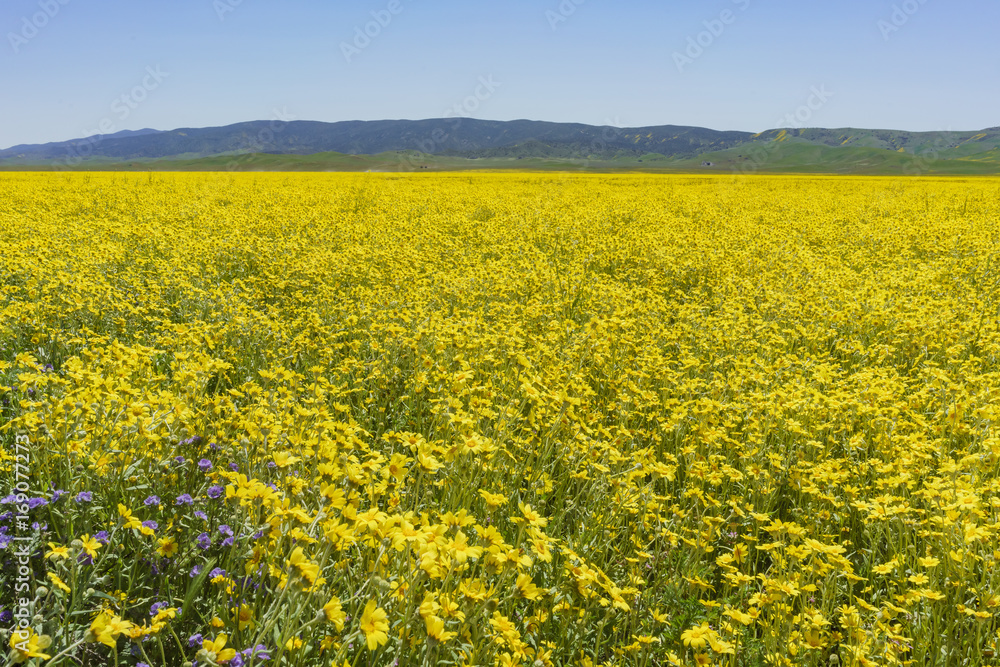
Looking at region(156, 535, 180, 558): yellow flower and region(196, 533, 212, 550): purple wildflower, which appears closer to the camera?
region(156, 535, 180, 558): yellow flower

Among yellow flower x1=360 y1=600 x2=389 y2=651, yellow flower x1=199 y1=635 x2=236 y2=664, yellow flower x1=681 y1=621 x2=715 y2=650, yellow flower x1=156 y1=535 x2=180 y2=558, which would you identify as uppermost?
yellow flower x1=360 y1=600 x2=389 y2=651

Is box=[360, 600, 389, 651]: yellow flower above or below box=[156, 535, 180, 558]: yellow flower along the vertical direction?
above

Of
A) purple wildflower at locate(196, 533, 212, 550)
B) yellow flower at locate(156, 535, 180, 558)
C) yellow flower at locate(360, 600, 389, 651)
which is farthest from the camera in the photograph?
purple wildflower at locate(196, 533, 212, 550)

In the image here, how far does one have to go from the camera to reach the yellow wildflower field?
6.75 ft

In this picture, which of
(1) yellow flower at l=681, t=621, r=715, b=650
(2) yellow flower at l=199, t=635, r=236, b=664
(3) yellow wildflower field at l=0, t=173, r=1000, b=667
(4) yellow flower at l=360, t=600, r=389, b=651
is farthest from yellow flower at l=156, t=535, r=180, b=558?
(1) yellow flower at l=681, t=621, r=715, b=650

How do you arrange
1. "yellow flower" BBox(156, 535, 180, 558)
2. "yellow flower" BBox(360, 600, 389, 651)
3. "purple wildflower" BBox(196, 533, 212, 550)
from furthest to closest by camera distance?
1. "purple wildflower" BBox(196, 533, 212, 550)
2. "yellow flower" BBox(156, 535, 180, 558)
3. "yellow flower" BBox(360, 600, 389, 651)

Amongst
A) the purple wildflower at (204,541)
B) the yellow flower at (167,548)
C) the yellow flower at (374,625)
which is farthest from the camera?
the purple wildflower at (204,541)

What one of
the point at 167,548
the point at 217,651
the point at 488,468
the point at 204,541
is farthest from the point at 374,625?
the point at 488,468

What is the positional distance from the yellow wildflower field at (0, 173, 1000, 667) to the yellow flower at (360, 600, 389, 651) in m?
0.01

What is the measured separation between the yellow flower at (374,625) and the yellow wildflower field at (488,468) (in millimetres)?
12

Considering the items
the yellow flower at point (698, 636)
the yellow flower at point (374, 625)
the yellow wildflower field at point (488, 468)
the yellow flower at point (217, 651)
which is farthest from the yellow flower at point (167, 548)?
the yellow flower at point (698, 636)

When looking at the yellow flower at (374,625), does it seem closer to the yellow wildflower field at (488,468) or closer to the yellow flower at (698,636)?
the yellow wildflower field at (488,468)

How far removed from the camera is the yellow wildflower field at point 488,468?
6.75 feet

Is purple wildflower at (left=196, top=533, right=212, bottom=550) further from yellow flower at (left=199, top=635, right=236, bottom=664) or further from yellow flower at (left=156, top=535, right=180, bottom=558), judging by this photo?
yellow flower at (left=199, top=635, right=236, bottom=664)
